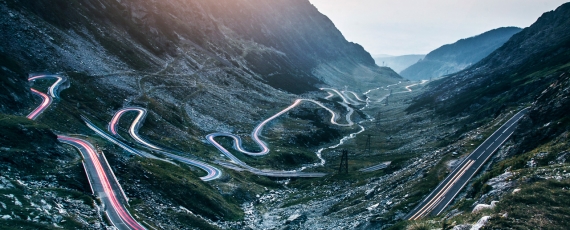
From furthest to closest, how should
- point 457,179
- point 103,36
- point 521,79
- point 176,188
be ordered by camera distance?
point 521,79
point 103,36
point 176,188
point 457,179

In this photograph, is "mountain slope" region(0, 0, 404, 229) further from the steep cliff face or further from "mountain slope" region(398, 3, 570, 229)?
"mountain slope" region(398, 3, 570, 229)

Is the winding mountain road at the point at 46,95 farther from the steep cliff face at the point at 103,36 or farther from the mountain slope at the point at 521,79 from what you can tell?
the mountain slope at the point at 521,79

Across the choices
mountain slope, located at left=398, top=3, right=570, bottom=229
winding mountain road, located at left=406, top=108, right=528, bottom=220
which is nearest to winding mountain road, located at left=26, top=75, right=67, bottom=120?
winding mountain road, located at left=406, top=108, right=528, bottom=220

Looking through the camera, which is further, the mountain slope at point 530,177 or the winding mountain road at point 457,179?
the winding mountain road at point 457,179

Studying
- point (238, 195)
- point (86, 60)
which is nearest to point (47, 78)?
point (86, 60)

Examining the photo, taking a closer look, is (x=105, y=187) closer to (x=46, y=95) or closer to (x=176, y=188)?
(x=176, y=188)

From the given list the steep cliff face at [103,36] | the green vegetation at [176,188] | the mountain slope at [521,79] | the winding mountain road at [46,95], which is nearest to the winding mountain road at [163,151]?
the green vegetation at [176,188]

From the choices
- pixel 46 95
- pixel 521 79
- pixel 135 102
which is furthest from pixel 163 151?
pixel 521 79

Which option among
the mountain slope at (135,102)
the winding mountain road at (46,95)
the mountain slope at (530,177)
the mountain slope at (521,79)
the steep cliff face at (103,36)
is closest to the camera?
the mountain slope at (530,177)
